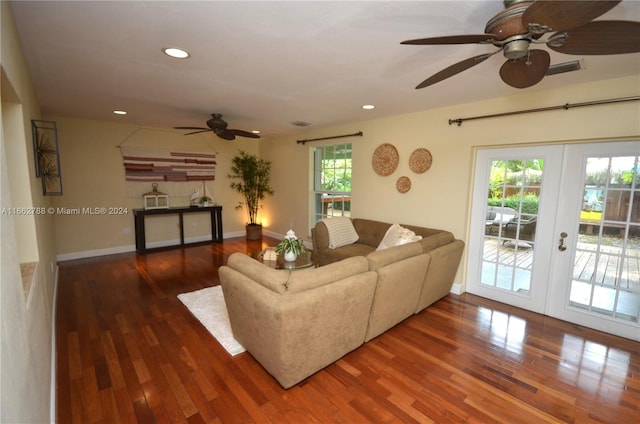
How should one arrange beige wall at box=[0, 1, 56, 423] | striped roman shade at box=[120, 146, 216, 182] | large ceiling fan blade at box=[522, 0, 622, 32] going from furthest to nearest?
striped roman shade at box=[120, 146, 216, 182] < large ceiling fan blade at box=[522, 0, 622, 32] < beige wall at box=[0, 1, 56, 423]

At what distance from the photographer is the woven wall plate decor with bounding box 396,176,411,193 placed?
402cm

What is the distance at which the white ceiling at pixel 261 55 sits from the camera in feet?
5.20

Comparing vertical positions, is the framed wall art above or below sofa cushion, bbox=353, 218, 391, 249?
above

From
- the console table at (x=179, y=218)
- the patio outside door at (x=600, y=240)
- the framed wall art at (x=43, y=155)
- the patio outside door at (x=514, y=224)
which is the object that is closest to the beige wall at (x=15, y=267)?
the framed wall art at (x=43, y=155)

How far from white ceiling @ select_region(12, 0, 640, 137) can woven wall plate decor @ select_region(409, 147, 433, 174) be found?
57cm

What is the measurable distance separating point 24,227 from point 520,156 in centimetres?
442

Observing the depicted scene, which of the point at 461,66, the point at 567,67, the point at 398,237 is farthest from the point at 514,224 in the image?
the point at 461,66

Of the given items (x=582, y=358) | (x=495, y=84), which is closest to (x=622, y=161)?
(x=495, y=84)

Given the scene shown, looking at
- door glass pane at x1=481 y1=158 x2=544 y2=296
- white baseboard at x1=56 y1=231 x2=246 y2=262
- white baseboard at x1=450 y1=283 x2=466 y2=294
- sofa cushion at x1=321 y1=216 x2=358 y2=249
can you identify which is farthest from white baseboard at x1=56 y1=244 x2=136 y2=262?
door glass pane at x1=481 y1=158 x2=544 y2=296

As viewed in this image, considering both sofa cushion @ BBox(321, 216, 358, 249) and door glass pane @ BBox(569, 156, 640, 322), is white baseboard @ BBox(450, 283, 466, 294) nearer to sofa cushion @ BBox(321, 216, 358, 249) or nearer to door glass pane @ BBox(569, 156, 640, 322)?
door glass pane @ BBox(569, 156, 640, 322)

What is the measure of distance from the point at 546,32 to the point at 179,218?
6.03m

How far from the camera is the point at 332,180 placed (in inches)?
211

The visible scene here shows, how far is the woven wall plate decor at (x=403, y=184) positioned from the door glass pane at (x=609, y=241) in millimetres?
1822

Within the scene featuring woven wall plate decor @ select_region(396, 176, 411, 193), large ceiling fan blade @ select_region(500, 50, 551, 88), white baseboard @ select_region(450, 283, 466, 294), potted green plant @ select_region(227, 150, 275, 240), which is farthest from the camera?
potted green plant @ select_region(227, 150, 275, 240)
